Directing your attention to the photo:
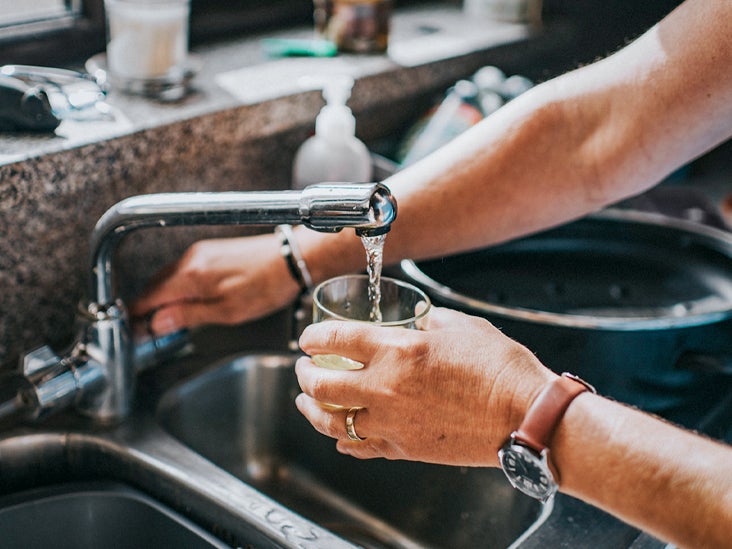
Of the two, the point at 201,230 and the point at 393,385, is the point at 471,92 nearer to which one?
the point at 201,230

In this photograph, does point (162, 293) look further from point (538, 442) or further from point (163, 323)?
point (538, 442)

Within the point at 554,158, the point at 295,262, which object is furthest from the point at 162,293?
the point at 554,158

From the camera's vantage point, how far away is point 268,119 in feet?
4.11

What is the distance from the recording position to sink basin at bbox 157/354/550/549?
40.4 inches

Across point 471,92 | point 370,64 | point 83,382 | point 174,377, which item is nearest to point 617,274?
point 471,92

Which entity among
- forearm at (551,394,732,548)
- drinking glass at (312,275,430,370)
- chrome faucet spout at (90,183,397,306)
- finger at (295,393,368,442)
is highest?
chrome faucet spout at (90,183,397,306)

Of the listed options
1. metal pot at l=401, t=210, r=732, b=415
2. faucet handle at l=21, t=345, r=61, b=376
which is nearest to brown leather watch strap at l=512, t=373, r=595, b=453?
metal pot at l=401, t=210, r=732, b=415

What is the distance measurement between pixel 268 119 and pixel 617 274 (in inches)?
21.7

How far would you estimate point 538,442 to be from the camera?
688 mm

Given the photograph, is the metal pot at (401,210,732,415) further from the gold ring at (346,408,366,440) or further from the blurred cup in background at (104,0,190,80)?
the blurred cup in background at (104,0,190,80)

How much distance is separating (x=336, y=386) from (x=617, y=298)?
64 cm

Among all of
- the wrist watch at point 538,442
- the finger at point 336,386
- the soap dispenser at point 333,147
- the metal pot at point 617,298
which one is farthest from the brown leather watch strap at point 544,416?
A: the soap dispenser at point 333,147

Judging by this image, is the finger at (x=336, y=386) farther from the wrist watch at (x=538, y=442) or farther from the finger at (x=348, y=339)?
the wrist watch at (x=538, y=442)

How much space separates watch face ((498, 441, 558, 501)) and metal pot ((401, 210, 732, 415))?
255 millimetres
